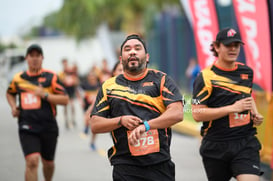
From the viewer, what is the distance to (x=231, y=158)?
509 cm

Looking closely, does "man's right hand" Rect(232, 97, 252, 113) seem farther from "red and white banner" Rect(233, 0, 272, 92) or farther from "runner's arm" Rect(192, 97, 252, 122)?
"red and white banner" Rect(233, 0, 272, 92)

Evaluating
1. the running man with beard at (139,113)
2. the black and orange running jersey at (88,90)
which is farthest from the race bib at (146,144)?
the black and orange running jersey at (88,90)

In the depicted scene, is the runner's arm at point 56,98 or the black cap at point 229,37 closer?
the black cap at point 229,37

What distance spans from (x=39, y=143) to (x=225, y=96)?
2745 millimetres

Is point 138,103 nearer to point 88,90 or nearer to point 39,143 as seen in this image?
point 39,143

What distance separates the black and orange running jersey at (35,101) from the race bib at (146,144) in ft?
8.53

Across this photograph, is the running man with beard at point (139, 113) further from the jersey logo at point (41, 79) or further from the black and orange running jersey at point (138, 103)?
the jersey logo at point (41, 79)

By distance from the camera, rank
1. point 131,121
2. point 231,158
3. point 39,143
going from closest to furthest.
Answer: point 131,121, point 231,158, point 39,143

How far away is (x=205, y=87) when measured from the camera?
17.0 feet

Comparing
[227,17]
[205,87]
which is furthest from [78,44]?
[205,87]

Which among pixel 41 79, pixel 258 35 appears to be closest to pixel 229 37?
pixel 258 35

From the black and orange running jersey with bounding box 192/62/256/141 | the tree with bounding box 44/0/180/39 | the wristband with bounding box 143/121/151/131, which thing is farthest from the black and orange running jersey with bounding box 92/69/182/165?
the tree with bounding box 44/0/180/39

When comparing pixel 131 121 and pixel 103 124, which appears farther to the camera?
pixel 103 124

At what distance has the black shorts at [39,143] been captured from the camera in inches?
254
